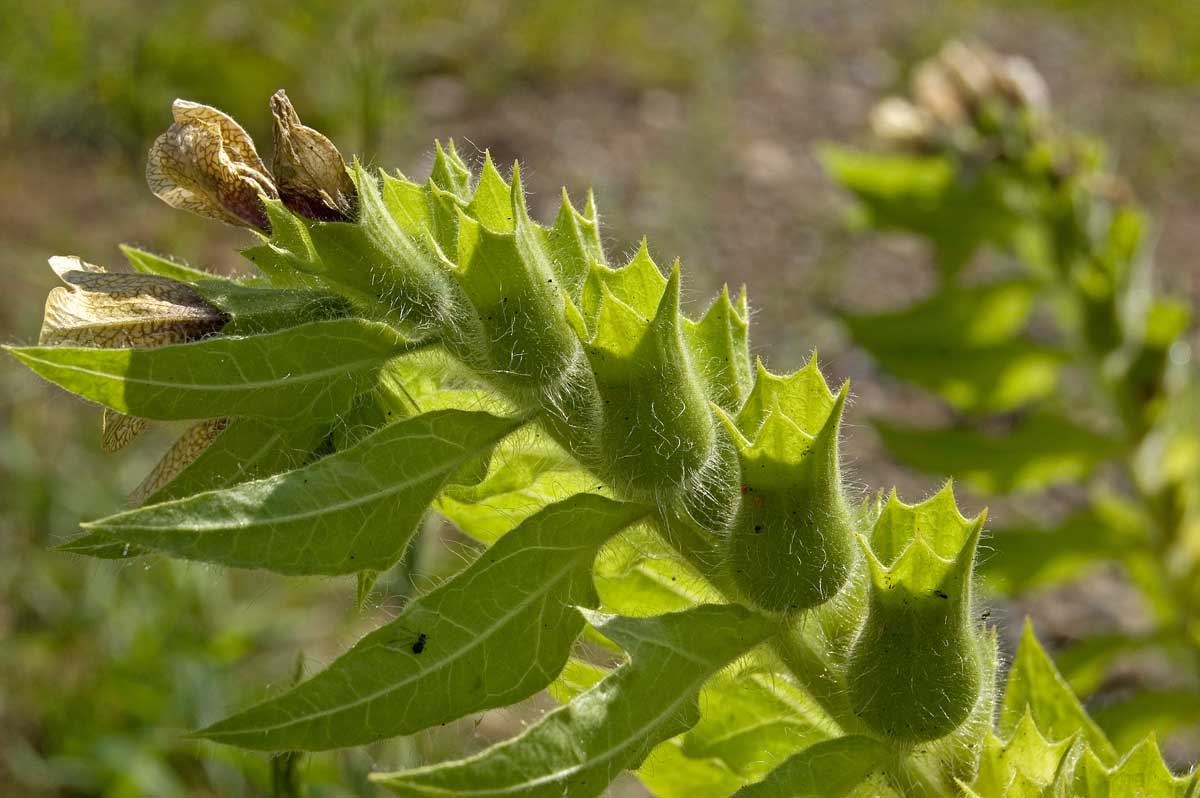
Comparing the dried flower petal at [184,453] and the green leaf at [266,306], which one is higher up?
the green leaf at [266,306]

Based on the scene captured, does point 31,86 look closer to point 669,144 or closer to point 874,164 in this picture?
point 669,144

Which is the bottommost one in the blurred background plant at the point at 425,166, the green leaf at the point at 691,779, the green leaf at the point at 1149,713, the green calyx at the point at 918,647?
the blurred background plant at the point at 425,166

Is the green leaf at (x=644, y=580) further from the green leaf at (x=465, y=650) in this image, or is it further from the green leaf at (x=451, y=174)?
the green leaf at (x=451, y=174)

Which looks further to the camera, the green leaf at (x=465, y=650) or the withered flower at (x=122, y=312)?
the withered flower at (x=122, y=312)

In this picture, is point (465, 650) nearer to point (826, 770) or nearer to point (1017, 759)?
point (826, 770)

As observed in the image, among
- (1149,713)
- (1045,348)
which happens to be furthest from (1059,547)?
(1045,348)

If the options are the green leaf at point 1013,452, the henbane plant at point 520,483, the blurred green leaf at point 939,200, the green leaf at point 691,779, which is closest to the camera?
the henbane plant at point 520,483

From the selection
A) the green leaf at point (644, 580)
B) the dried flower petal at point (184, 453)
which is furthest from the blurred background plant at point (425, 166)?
the green leaf at point (644, 580)

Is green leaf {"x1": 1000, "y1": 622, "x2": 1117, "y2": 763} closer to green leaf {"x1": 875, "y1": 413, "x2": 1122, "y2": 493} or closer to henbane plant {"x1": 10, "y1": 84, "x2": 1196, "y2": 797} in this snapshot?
henbane plant {"x1": 10, "y1": 84, "x2": 1196, "y2": 797}
